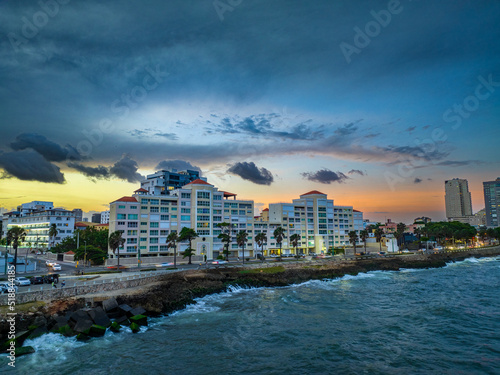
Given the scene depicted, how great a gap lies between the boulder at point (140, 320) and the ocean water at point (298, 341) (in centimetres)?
127

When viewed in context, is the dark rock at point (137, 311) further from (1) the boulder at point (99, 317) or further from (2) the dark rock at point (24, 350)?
(2) the dark rock at point (24, 350)

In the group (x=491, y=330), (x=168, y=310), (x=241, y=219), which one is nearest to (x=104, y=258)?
(x=168, y=310)

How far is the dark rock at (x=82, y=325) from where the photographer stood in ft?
118

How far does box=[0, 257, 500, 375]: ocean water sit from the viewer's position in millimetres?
29250

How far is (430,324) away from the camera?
43531 mm

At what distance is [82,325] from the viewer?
3656cm

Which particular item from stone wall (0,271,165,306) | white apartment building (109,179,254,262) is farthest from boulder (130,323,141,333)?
white apartment building (109,179,254,262)

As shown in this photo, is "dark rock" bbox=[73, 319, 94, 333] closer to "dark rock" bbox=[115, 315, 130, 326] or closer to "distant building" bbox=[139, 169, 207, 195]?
"dark rock" bbox=[115, 315, 130, 326]

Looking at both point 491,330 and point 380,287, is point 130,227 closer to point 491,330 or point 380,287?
point 380,287

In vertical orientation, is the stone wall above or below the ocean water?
above

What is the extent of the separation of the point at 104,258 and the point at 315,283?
57334mm

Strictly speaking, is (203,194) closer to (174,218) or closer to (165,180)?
(174,218)

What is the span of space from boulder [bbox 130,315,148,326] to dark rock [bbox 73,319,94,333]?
499cm

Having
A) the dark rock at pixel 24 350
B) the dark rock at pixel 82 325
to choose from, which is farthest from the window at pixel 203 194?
the dark rock at pixel 24 350
